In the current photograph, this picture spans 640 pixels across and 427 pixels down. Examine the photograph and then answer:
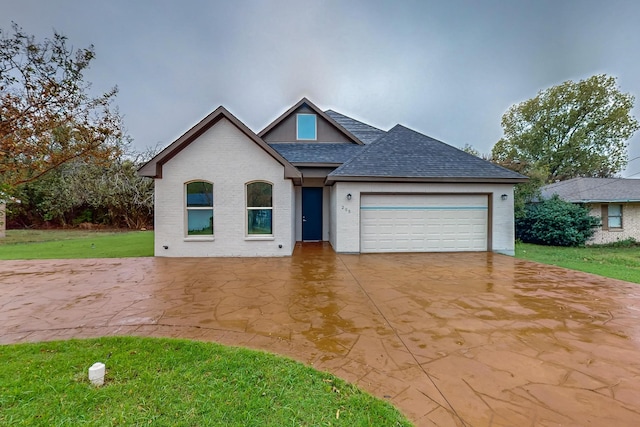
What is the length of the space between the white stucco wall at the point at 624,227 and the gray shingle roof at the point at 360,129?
13525 millimetres

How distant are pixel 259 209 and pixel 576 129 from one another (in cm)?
3469

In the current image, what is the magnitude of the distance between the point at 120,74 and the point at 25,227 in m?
18.7

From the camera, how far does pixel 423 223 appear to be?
10836mm

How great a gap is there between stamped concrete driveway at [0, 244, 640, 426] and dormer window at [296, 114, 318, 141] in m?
8.19

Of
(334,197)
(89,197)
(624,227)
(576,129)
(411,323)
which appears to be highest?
(576,129)

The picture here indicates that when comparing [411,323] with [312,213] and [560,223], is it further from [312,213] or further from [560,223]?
[560,223]

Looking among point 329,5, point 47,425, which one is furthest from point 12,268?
point 329,5

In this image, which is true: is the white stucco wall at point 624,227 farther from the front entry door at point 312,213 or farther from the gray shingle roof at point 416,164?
the front entry door at point 312,213

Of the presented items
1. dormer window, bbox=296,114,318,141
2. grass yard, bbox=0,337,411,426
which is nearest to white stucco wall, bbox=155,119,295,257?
dormer window, bbox=296,114,318,141

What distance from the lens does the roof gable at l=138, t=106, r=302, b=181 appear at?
9297 mm

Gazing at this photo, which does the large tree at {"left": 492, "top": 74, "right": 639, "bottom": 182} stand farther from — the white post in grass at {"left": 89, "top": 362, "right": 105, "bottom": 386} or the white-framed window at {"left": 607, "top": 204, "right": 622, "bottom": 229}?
→ the white post in grass at {"left": 89, "top": 362, "right": 105, "bottom": 386}

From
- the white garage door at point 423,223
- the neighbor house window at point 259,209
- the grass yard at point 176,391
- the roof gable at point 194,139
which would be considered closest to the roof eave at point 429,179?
the white garage door at point 423,223

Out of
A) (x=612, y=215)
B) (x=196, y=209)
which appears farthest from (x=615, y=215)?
(x=196, y=209)

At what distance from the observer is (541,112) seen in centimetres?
2880
